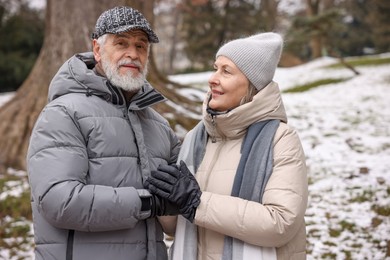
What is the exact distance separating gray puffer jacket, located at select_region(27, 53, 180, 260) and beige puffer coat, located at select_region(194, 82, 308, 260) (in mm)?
305

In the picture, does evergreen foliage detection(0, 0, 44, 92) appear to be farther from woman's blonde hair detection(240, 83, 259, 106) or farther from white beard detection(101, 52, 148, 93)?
woman's blonde hair detection(240, 83, 259, 106)

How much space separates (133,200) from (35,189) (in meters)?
0.46

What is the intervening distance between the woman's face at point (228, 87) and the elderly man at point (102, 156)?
1.16 ft

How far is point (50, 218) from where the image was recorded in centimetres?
210

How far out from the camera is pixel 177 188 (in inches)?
86.7

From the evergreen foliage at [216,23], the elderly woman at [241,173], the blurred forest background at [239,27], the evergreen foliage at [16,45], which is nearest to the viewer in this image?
the elderly woman at [241,173]

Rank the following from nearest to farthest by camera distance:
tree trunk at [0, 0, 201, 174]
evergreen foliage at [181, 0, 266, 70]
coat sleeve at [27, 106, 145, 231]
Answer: coat sleeve at [27, 106, 145, 231] → tree trunk at [0, 0, 201, 174] → evergreen foliage at [181, 0, 266, 70]

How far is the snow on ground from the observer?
4732mm

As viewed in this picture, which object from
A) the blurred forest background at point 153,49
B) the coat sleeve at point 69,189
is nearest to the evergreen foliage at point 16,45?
the blurred forest background at point 153,49

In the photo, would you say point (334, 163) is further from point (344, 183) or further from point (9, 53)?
point (9, 53)

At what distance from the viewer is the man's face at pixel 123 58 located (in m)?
2.44

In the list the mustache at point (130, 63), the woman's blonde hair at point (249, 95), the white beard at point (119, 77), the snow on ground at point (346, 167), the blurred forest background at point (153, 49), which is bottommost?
the snow on ground at point (346, 167)

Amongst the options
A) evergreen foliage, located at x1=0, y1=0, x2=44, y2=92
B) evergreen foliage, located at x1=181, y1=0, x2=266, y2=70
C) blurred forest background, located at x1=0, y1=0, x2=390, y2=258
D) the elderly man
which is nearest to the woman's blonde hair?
the elderly man

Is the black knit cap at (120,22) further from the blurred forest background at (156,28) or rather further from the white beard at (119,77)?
the blurred forest background at (156,28)
